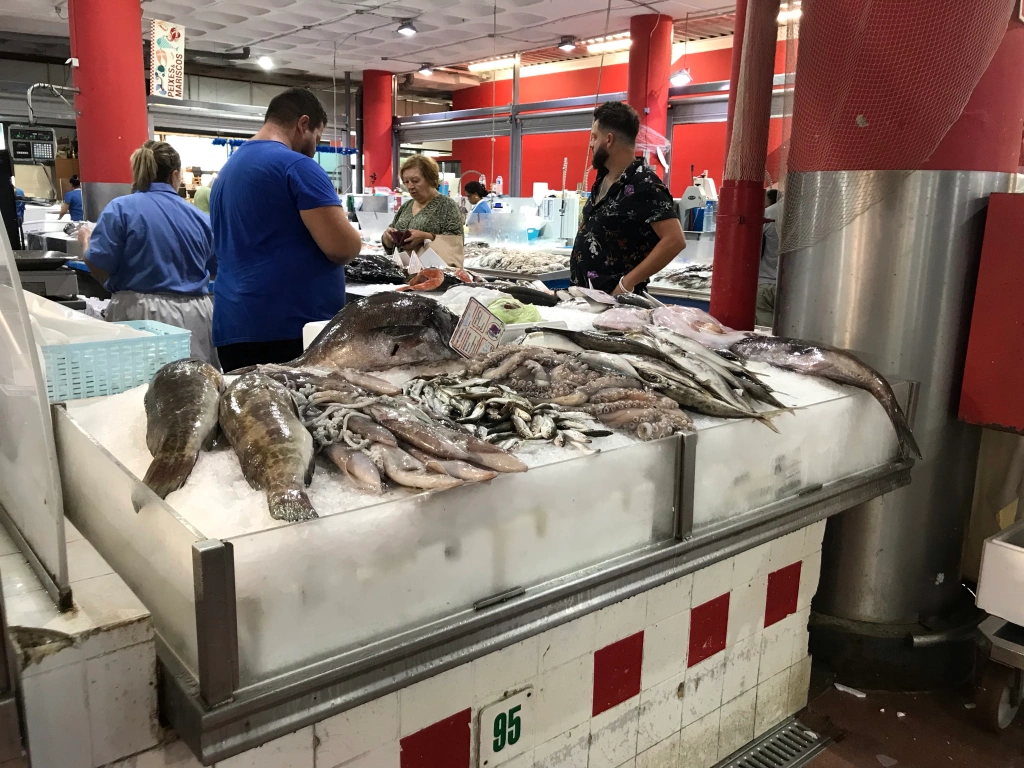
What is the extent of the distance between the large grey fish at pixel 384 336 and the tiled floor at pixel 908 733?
1699 mm

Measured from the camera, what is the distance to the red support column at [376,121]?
51.3 ft

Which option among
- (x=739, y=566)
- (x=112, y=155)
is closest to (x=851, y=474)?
(x=739, y=566)

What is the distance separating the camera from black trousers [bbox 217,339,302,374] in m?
3.19

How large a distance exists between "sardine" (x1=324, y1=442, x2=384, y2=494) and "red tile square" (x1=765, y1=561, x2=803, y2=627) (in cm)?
142

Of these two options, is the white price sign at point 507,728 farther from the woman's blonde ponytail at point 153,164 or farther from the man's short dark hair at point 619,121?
the woman's blonde ponytail at point 153,164

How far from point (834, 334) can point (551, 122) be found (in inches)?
351

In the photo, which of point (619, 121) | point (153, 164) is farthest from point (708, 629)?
point (153, 164)

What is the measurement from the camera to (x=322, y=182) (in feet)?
9.87

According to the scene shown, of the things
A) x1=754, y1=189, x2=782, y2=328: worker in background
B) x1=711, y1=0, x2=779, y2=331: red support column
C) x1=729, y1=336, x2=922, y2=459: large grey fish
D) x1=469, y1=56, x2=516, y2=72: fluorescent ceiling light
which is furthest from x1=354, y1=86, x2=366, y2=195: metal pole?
x1=729, y1=336, x2=922, y2=459: large grey fish

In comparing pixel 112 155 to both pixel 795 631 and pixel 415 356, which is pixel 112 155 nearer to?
pixel 415 356

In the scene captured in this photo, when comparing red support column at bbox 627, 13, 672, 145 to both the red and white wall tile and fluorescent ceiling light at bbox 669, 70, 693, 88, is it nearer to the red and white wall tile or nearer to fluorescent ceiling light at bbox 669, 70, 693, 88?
fluorescent ceiling light at bbox 669, 70, 693, 88

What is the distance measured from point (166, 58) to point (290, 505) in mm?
7486

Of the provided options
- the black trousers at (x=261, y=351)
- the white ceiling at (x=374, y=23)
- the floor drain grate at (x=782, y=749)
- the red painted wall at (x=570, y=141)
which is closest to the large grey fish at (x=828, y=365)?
the floor drain grate at (x=782, y=749)

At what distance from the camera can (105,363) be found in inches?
77.3
